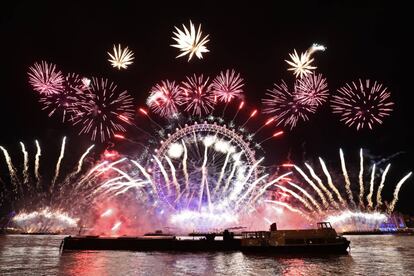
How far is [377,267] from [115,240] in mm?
41152

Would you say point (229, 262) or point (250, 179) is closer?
point (229, 262)

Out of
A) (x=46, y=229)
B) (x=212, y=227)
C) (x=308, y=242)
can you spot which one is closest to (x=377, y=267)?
(x=308, y=242)

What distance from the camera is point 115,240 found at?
5981cm

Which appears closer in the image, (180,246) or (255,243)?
(255,243)

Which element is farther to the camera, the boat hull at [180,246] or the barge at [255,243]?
the barge at [255,243]

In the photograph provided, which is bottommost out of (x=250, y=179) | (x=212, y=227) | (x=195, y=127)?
(x=212, y=227)

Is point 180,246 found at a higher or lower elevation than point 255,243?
higher

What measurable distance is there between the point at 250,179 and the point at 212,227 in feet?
60.2

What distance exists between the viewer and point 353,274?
31922 millimetres

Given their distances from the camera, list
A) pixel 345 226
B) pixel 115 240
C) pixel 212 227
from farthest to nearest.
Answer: pixel 345 226, pixel 212 227, pixel 115 240

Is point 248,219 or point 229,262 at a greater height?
point 248,219

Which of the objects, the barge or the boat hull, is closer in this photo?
the boat hull

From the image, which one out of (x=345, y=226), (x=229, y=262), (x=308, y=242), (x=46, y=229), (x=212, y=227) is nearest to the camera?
(x=229, y=262)

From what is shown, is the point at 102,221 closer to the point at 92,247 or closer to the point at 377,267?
the point at 92,247
